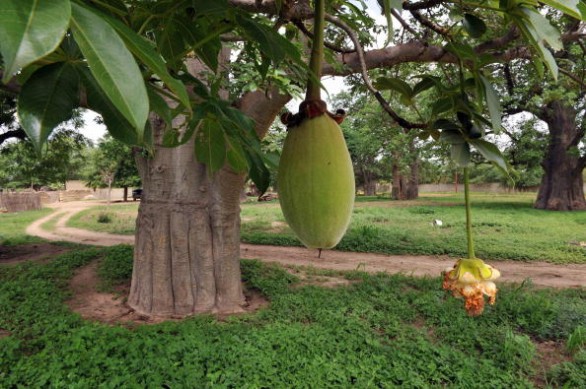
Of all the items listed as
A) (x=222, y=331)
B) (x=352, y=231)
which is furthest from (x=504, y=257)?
(x=222, y=331)

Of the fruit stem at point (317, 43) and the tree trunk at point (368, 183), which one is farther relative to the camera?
the tree trunk at point (368, 183)

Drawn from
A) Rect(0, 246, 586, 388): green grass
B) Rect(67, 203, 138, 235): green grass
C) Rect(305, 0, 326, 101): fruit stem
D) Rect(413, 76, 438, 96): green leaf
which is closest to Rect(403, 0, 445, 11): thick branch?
Rect(413, 76, 438, 96): green leaf

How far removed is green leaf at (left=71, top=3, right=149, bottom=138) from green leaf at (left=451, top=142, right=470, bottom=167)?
1.60ft

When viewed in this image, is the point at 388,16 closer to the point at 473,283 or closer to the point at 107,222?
the point at 473,283

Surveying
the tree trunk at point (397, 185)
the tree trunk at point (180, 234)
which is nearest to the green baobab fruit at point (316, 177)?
the tree trunk at point (180, 234)

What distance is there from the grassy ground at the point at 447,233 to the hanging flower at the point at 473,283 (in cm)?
613

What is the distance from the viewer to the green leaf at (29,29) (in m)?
0.25

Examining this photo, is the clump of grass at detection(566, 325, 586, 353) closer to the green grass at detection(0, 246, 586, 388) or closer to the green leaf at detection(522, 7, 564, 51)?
the green grass at detection(0, 246, 586, 388)

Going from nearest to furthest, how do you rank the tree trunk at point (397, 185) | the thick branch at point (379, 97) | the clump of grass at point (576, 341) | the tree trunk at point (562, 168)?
the thick branch at point (379, 97) → the clump of grass at point (576, 341) → the tree trunk at point (562, 168) → the tree trunk at point (397, 185)

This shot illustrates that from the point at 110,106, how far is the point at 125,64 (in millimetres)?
230

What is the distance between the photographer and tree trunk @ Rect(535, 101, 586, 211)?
11172 mm

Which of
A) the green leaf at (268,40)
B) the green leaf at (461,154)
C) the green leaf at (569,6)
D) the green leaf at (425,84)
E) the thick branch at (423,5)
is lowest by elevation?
the green leaf at (461,154)

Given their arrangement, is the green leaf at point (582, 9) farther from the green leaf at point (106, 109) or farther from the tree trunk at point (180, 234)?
the tree trunk at point (180, 234)

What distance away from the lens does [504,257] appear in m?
6.21
